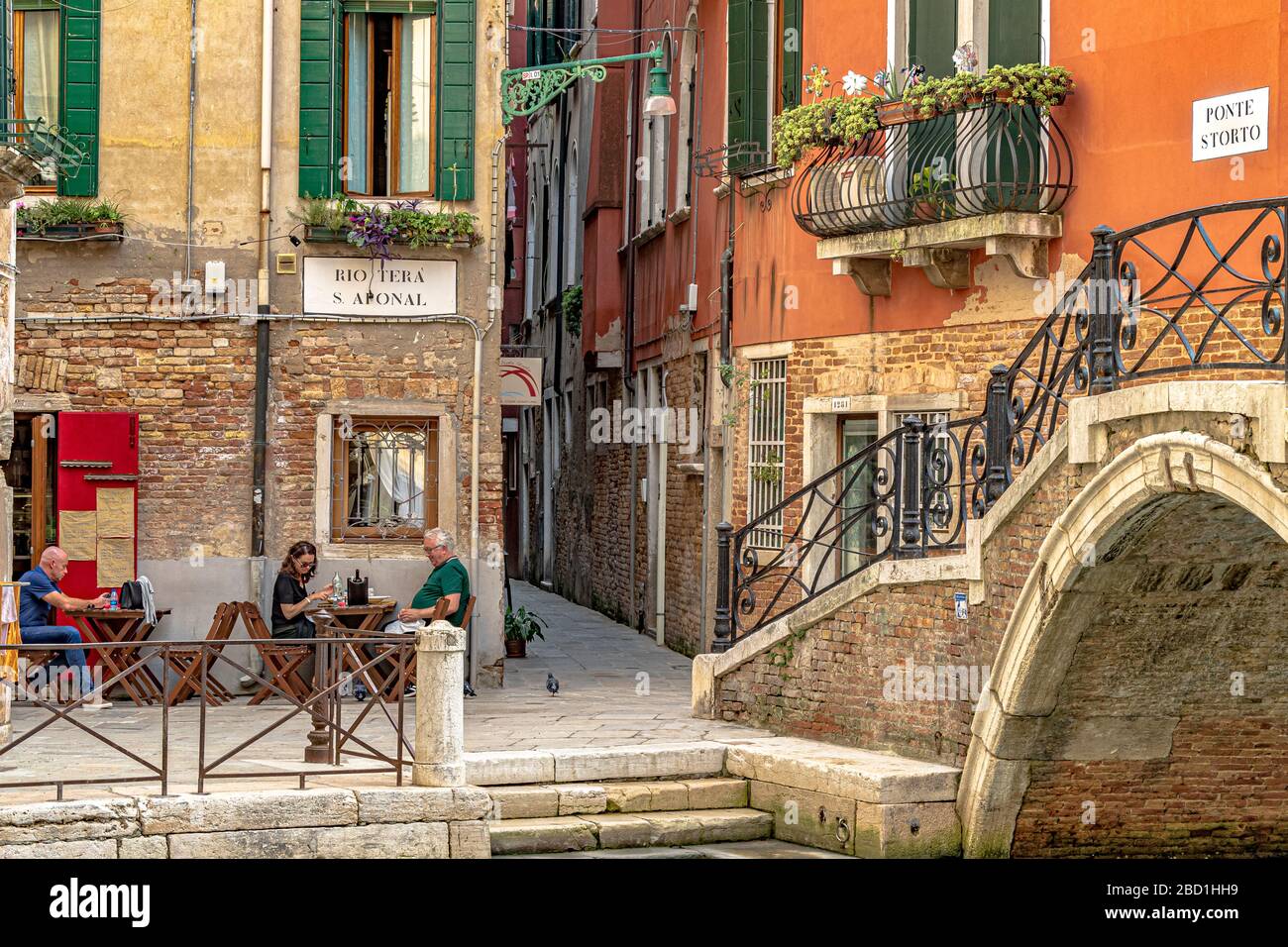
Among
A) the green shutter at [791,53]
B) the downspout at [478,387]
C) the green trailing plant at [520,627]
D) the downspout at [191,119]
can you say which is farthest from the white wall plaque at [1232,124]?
the green trailing plant at [520,627]

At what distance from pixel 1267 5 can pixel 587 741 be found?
5.88 metres

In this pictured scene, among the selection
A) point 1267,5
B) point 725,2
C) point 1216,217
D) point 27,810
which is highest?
point 725,2

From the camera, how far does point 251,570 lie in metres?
14.5

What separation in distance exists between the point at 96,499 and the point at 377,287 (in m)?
2.63

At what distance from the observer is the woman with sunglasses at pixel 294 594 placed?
13.9 metres

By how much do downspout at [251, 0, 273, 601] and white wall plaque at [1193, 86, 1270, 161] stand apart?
22.5ft

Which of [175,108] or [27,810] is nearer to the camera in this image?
[27,810]

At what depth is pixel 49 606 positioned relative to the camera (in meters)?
13.4

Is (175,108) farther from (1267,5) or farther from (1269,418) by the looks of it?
(1269,418)

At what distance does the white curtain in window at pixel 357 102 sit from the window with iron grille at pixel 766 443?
352 cm

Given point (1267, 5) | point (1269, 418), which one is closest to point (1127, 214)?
point (1267, 5)

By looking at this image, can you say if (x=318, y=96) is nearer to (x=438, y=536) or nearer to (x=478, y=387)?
(x=478, y=387)

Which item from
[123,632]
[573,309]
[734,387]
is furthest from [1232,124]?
[573,309]

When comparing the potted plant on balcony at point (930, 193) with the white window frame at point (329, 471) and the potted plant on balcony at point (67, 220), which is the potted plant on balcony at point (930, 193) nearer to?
the white window frame at point (329, 471)
